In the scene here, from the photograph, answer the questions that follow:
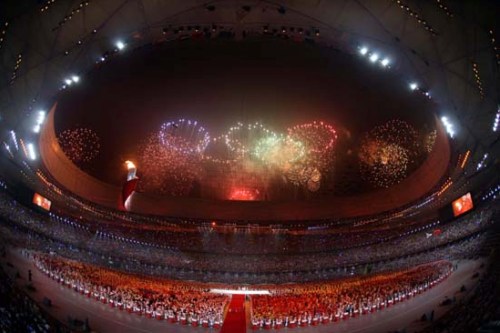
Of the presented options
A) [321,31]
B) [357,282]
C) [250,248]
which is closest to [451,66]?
[321,31]

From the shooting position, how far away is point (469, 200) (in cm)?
1514

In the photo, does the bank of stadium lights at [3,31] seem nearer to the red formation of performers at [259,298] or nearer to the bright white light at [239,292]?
the red formation of performers at [259,298]

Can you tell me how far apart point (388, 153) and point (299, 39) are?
7024mm

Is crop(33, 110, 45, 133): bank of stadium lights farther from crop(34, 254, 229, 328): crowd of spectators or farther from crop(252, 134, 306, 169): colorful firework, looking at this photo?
crop(252, 134, 306, 169): colorful firework

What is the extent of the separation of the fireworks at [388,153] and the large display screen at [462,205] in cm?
508

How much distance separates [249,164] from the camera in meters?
22.5

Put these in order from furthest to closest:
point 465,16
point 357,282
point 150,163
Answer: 1. point 150,163
2. point 357,282
3. point 465,16

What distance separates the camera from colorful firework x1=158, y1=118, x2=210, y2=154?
21.8m

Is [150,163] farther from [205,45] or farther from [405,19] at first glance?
[405,19]

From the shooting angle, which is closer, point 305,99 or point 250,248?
point 250,248

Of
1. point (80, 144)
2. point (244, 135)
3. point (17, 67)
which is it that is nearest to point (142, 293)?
point (80, 144)

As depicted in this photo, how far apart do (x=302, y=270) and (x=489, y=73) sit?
992cm

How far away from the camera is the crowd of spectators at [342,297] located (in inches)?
715

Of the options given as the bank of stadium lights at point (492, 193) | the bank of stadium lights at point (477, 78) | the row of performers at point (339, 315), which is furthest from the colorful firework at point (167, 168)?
the bank of stadium lights at point (492, 193)
